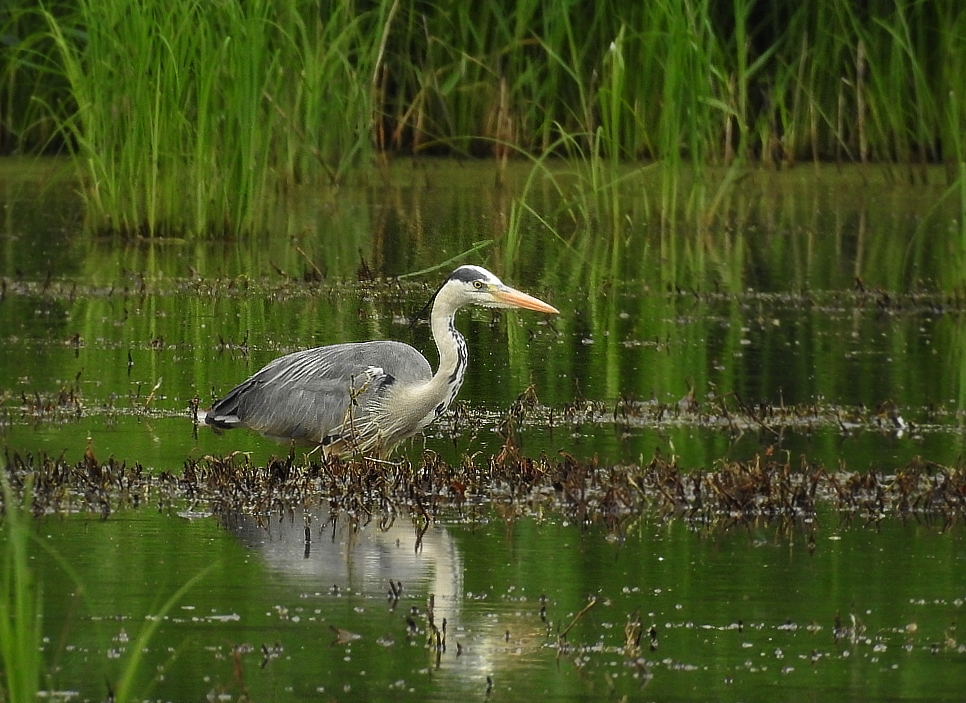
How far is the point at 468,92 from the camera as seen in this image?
1744 cm

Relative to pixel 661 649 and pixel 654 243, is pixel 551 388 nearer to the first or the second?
pixel 661 649

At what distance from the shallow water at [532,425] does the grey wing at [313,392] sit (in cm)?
18

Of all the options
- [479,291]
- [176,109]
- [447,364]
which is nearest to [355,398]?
[447,364]

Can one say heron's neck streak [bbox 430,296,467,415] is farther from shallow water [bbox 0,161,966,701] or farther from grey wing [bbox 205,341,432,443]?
shallow water [bbox 0,161,966,701]

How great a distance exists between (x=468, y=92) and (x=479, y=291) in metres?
9.25

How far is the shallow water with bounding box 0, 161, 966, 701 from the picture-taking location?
5363mm

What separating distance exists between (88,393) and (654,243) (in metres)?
6.35

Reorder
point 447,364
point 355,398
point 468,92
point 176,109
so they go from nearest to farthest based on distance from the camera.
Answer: point 355,398
point 447,364
point 176,109
point 468,92

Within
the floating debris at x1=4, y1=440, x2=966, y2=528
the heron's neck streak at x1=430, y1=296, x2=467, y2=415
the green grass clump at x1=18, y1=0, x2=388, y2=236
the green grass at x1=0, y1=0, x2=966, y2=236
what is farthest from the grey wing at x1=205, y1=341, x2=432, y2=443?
the green grass at x1=0, y1=0, x2=966, y2=236

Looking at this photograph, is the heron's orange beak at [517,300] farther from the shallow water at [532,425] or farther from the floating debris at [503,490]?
the floating debris at [503,490]

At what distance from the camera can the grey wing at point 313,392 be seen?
811cm

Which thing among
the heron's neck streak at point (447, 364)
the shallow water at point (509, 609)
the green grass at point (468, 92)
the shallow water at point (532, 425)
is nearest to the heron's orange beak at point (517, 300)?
the heron's neck streak at point (447, 364)

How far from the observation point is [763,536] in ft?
22.4

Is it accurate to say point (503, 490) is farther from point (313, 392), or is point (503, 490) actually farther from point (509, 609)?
point (509, 609)
